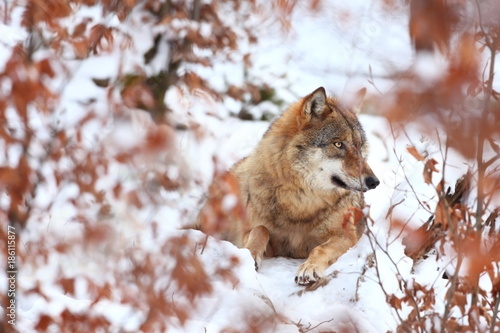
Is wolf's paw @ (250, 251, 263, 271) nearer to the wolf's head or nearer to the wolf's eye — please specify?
the wolf's head

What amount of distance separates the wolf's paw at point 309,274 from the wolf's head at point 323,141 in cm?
91

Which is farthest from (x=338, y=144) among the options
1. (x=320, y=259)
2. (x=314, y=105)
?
(x=320, y=259)

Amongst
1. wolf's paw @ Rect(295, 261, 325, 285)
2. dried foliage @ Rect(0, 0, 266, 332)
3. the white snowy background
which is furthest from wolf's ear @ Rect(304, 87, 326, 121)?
dried foliage @ Rect(0, 0, 266, 332)

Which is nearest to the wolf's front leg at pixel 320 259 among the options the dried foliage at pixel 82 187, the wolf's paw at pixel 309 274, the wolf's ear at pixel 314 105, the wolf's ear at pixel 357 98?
the wolf's paw at pixel 309 274

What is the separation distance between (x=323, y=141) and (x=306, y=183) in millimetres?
417

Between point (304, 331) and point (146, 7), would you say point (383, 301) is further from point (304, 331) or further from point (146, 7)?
point (146, 7)

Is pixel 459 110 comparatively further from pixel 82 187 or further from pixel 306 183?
pixel 306 183

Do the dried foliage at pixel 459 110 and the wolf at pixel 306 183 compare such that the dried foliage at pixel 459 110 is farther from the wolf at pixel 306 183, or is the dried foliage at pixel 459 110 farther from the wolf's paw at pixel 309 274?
the wolf at pixel 306 183

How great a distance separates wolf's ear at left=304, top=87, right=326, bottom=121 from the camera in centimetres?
514

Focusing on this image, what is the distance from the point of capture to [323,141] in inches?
204

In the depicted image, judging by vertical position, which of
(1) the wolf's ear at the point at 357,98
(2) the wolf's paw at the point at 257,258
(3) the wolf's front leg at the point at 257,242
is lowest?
(2) the wolf's paw at the point at 257,258

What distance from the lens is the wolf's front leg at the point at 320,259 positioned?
174 inches

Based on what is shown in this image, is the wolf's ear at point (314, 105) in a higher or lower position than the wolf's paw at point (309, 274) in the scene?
higher

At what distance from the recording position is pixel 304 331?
3436mm
